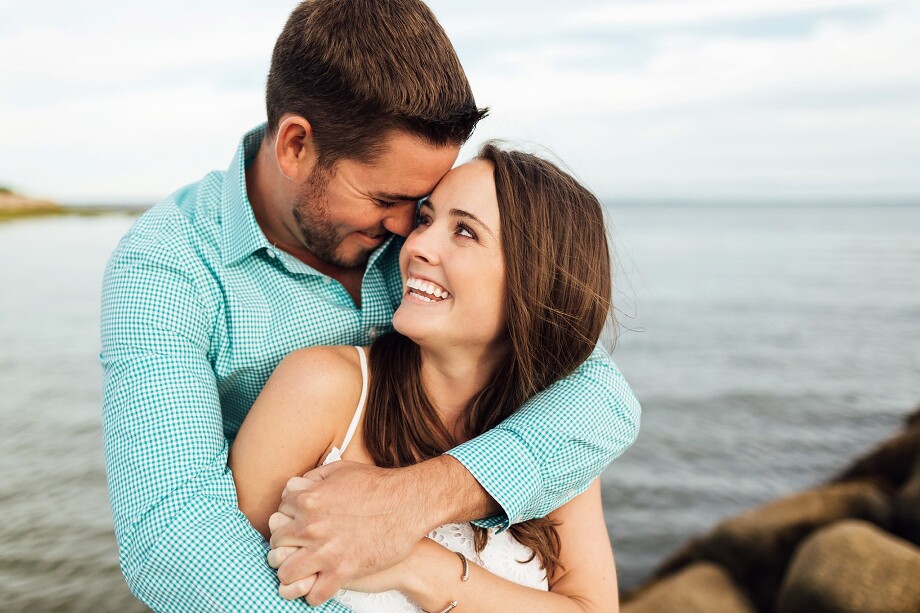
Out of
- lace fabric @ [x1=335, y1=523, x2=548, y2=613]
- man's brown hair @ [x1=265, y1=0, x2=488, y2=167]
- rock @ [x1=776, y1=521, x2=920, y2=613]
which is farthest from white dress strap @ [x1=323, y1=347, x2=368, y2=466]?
rock @ [x1=776, y1=521, x2=920, y2=613]

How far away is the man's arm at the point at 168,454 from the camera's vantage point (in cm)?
186

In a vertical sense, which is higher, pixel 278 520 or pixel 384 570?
pixel 278 520

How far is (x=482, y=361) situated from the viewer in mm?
2543

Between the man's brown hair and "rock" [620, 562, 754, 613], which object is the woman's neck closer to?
the man's brown hair

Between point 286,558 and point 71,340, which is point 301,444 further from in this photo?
point 71,340

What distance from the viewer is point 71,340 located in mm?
10164

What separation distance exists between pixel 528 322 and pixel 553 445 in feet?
1.23

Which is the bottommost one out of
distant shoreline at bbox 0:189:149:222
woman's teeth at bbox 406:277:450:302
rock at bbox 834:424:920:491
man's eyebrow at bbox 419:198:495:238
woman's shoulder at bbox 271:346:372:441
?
distant shoreline at bbox 0:189:149:222

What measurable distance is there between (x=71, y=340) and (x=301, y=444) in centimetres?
919

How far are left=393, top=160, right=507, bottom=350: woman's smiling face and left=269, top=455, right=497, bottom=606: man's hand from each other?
478 mm

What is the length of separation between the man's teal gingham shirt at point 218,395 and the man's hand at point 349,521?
0.26ft

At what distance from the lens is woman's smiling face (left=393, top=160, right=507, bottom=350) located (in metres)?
2.31

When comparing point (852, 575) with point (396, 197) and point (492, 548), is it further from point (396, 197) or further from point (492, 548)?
point (396, 197)

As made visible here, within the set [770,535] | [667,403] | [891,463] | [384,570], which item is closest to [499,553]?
[384,570]
